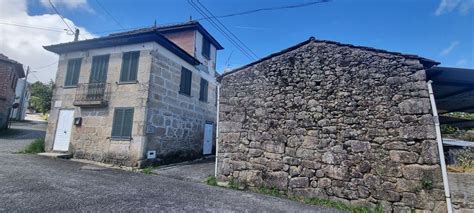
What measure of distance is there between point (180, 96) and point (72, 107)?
4.45 meters

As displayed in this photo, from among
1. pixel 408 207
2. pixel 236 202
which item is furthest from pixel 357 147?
pixel 236 202

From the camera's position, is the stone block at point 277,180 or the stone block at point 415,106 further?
the stone block at point 277,180

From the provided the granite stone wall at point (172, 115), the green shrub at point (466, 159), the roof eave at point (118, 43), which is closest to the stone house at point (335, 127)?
the green shrub at point (466, 159)

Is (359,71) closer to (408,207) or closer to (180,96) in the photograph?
(408,207)

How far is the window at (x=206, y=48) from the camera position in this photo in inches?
512

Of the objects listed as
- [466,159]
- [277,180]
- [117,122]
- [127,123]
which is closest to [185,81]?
[127,123]

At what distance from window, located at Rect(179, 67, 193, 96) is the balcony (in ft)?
9.88

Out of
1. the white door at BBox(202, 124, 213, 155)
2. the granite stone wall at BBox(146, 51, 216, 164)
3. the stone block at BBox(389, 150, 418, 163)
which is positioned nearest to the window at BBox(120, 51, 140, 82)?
the granite stone wall at BBox(146, 51, 216, 164)

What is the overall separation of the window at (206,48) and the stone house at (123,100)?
1.96 metres

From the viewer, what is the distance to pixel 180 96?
10797 mm

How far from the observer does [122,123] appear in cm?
900

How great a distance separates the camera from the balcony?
934cm

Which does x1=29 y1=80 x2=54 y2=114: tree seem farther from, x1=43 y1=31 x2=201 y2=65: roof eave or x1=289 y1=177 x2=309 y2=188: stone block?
x1=289 y1=177 x2=309 y2=188: stone block

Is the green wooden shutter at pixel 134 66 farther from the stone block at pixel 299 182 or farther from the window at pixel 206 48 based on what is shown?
the stone block at pixel 299 182
